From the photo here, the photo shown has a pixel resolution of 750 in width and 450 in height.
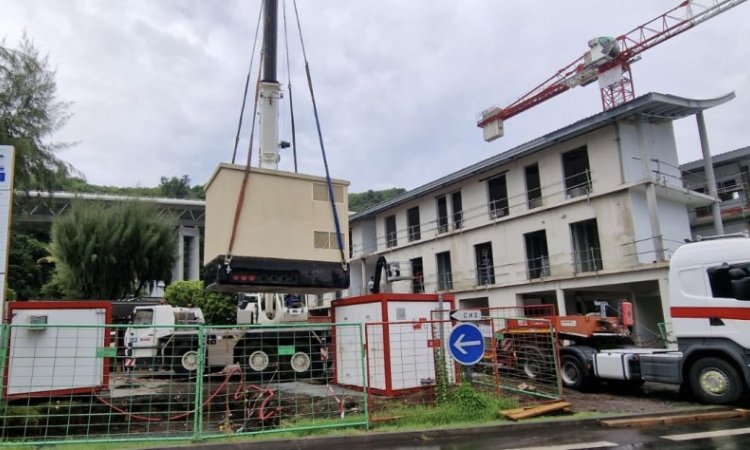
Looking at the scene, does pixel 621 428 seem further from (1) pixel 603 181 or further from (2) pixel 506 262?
(2) pixel 506 262

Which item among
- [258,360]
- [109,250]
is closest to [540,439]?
[258,360]

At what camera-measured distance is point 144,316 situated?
18.6 meters

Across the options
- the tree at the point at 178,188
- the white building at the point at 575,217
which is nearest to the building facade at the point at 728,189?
the white building at the point at 575,217

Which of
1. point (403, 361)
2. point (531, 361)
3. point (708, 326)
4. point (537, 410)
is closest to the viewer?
point (537, 410)

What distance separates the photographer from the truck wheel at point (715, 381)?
32.0 ft

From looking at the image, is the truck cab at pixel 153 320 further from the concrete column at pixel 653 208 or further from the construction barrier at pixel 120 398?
the concrete column at pixel 653 208

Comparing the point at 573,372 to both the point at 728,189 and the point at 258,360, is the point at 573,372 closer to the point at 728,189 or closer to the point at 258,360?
the point at 258,360

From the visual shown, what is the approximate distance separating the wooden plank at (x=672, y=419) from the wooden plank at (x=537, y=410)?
704mm

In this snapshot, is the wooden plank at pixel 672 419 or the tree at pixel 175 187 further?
the tree at pixel 175 187

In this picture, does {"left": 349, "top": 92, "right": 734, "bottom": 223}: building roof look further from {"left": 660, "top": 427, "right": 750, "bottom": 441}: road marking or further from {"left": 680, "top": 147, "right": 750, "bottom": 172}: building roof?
{"left": 660, "top": 427, "right": 750, "bottom": 441}: road marking

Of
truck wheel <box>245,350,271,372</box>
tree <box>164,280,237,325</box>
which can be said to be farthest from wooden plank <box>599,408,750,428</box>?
tree <box>164,280,237,325</box>

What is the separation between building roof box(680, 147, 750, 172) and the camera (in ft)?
93.0

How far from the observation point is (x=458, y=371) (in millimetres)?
9328

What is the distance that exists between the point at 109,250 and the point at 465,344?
79.2ft
